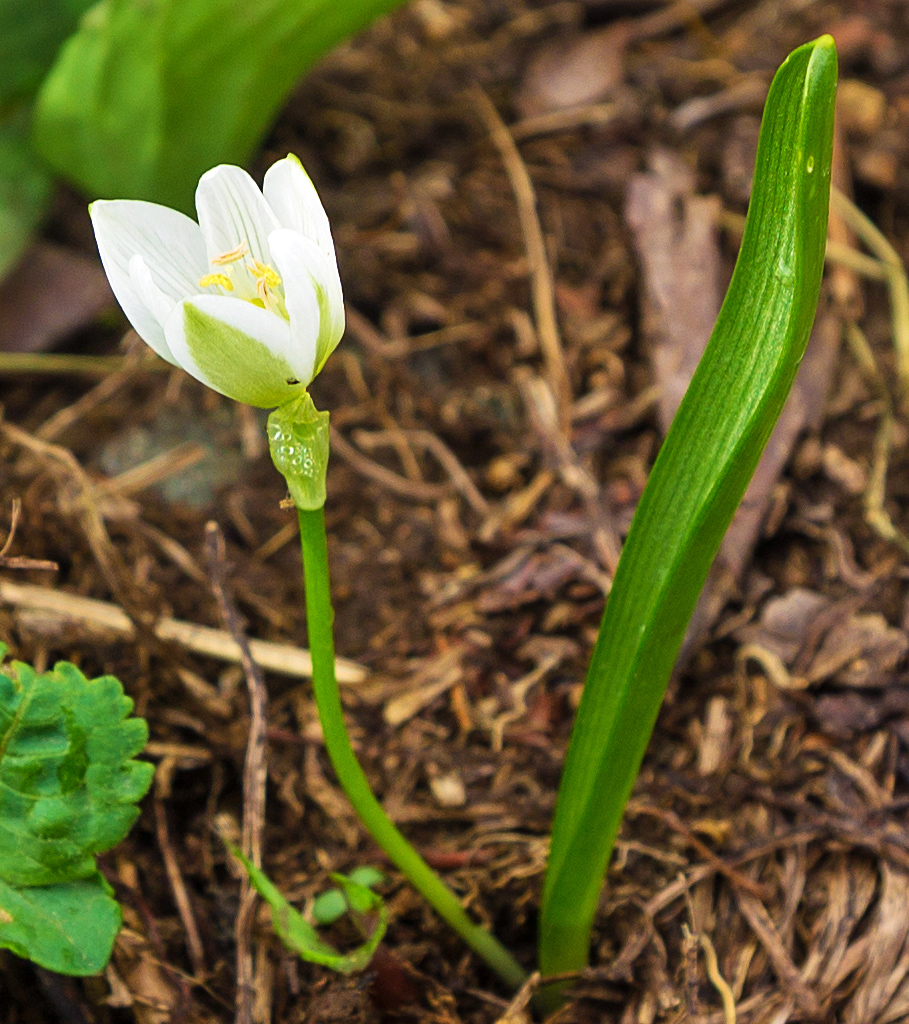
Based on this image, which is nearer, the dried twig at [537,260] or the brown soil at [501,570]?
the brown soil at [501,570]

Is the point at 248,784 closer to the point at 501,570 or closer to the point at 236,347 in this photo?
the point at 501,570

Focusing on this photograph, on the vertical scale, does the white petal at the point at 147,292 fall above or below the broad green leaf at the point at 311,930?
above

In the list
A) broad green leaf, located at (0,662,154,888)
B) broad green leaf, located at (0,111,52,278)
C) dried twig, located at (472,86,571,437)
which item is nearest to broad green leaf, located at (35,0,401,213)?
broad green leaf, located at (0,111,52,278)

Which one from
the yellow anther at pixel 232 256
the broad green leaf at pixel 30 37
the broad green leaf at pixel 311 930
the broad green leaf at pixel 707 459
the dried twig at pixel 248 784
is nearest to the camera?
the broad green leaf at pixel 707 459

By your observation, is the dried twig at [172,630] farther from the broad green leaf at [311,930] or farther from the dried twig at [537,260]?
the dried twig at [537,260]

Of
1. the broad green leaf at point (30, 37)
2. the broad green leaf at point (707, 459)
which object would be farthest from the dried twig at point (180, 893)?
the broad green leaf at point (30, 37)

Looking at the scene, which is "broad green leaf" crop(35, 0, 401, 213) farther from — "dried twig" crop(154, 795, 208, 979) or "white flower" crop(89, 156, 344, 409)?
"dried twig" crop(154, 795, 208, 979)

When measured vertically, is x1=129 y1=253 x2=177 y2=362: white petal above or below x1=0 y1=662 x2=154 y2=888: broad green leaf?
above
